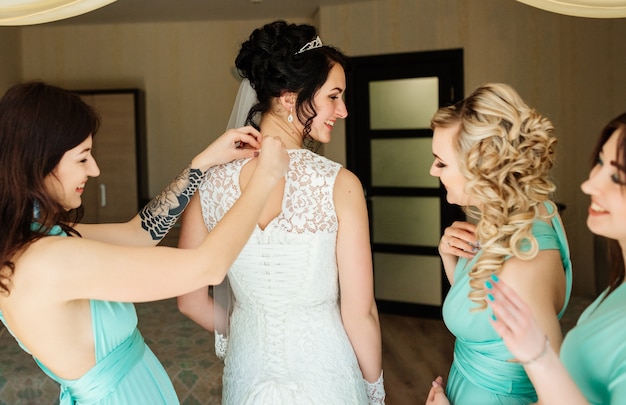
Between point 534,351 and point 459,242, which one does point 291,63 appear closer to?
point 459,242

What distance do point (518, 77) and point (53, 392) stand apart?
170 inches

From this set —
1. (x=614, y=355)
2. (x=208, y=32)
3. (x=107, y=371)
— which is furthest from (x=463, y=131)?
(x=208, y=32)

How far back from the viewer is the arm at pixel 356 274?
1796mm

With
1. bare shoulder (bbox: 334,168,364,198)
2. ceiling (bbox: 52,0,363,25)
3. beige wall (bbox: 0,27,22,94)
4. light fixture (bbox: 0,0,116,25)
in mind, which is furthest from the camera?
beige wall (bbox: 0,27,22,94)

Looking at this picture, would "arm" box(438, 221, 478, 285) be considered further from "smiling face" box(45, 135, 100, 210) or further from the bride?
"smiling face" box(45, 135, 100, 210)

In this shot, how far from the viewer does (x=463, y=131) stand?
1556 mm

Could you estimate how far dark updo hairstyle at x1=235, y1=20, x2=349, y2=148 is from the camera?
188 centimetres

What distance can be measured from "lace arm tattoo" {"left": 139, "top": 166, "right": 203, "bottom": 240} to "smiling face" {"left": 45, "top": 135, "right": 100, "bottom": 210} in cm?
42

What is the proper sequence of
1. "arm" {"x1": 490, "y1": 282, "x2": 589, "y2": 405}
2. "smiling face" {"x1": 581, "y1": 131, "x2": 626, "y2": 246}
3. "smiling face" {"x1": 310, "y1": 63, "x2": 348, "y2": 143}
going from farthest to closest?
"smiling face" {"x1": 310, "y1": 63, "x2": 348, "y2": 143} → "smiling face" {"x1": 581, "y1": 131, "x2": 626, "y2": 246} → "arm" {"x1": 490, "y1": 282, "x2": 589, "y2": 405}

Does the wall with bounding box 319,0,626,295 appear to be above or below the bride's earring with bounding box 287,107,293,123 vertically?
above

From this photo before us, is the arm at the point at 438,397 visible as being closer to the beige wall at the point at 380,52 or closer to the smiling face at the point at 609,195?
the smiling face at the point at 609,195

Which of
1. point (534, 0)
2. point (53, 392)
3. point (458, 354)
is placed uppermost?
point (534, 0)

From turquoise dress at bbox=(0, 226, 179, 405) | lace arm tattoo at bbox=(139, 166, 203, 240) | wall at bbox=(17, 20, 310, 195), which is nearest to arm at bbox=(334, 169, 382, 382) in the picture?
lace arm tattoo at bbox=(139, 166, 203, 240)

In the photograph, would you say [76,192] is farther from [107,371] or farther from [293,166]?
[293,166]
